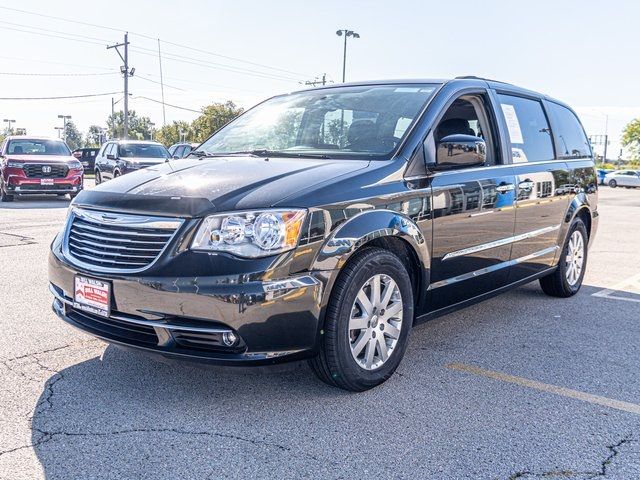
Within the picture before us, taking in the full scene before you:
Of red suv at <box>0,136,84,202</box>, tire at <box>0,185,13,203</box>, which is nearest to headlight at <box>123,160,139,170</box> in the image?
red suv at <box>0,136,84,202</box>

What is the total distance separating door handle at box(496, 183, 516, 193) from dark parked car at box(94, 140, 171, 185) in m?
14.4

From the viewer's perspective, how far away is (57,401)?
10.5 feet

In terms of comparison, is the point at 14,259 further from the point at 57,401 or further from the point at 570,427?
the point at 570,427

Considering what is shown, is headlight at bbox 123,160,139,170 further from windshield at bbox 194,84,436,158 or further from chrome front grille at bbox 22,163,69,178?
windshield at bbox 194,84,436,158

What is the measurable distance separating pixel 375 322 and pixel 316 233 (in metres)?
0.68

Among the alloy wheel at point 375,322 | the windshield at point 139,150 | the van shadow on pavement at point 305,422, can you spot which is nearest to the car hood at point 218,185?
the alloy wheel at point 375,322

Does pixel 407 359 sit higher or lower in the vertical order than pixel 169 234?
lower

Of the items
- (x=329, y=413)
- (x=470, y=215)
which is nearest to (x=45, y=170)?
(x=470, y=215)

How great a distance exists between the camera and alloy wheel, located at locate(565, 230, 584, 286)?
5.96 m

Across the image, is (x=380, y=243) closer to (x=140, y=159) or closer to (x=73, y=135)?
(x=140, y=159)

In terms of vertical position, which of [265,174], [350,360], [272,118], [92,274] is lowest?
[350,360]

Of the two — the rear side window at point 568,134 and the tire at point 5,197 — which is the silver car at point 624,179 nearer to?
the tire at point 5,197

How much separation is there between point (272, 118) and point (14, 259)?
13.5ft

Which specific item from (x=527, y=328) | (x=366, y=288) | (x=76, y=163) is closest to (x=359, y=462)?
(x=366, y=288)
